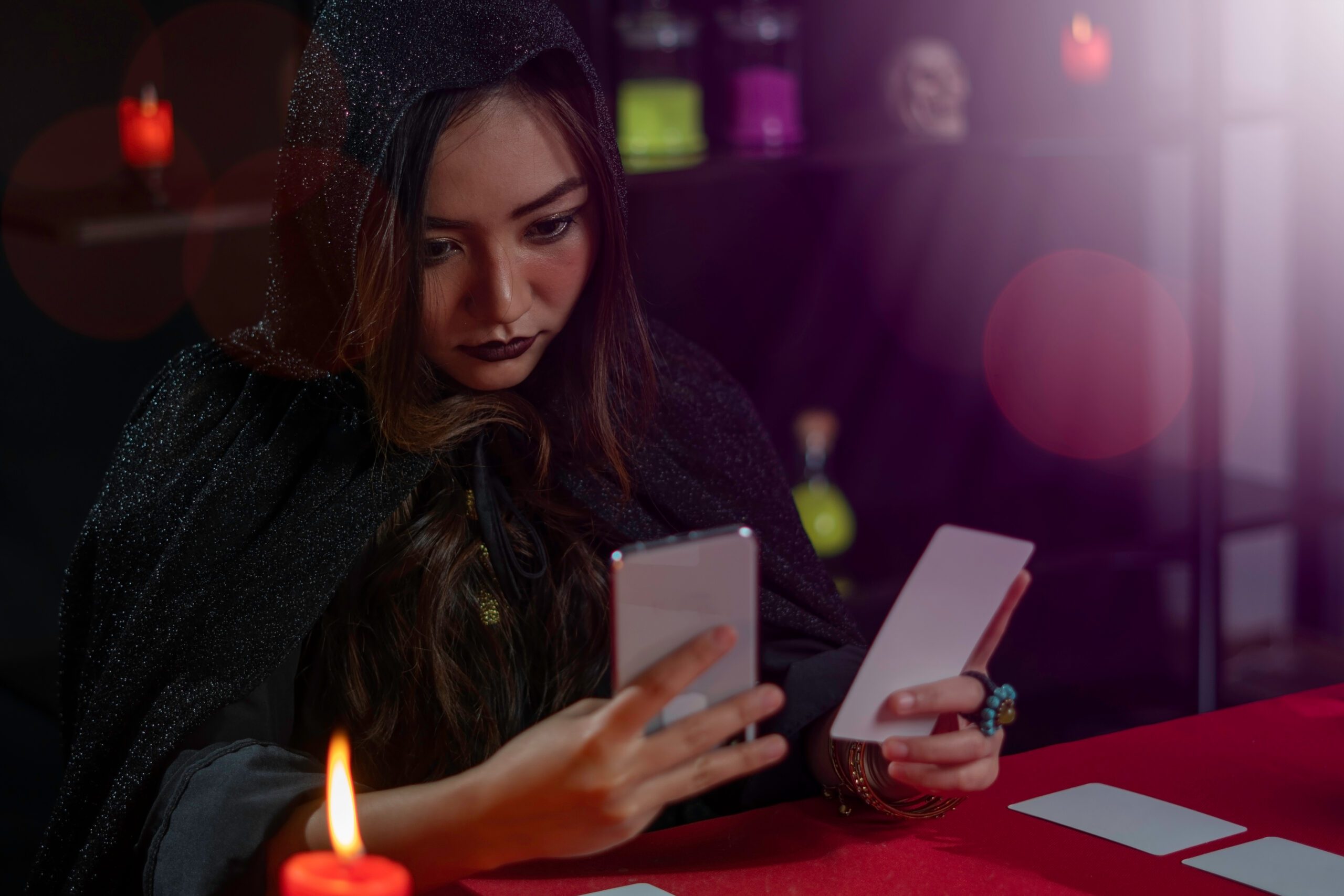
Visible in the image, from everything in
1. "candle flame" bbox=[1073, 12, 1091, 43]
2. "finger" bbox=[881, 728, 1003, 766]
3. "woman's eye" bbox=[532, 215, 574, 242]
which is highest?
"candle flame" bbox=[1073, 12, 1091, 43]

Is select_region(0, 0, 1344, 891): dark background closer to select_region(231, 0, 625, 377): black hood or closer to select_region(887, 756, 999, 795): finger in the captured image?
select_region(231, 0, 625, 377): black hood

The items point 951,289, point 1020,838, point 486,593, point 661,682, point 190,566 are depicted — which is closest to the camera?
point 661,682

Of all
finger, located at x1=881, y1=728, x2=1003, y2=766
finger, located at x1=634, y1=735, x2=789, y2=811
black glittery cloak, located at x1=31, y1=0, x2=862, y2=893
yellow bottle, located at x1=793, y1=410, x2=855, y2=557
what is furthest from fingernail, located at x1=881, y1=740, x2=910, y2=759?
yellow bottle, located at x1=793, y1=410, x2=855, y2=557

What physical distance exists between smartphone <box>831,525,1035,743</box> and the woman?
0.03 m

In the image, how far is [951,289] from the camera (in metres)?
2.76

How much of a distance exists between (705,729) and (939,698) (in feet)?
0.93

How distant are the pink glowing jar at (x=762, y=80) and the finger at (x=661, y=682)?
1639mm

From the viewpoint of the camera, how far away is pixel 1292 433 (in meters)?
3.14

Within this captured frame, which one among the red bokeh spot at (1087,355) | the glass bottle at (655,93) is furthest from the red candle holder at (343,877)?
the red bokeh spot at (1087,355)

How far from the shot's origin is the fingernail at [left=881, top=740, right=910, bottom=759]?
0.96m

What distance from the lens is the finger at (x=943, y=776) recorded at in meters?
0.95

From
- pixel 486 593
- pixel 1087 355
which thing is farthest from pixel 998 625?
pixel 1087 355

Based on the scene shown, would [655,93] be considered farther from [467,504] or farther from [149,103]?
[467,504]

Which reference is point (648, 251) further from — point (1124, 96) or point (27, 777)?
point (27, 777)
